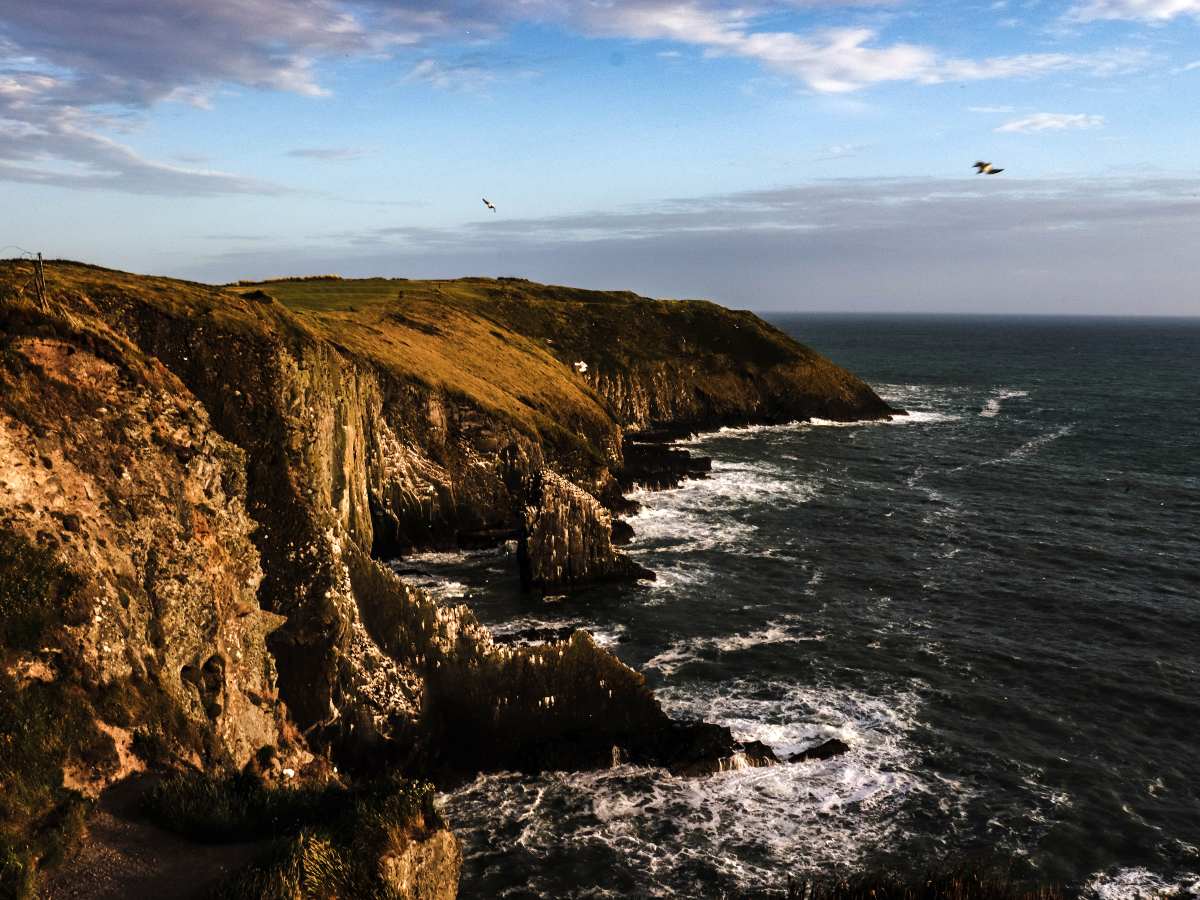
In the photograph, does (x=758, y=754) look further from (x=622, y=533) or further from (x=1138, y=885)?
(x=622, y=533)

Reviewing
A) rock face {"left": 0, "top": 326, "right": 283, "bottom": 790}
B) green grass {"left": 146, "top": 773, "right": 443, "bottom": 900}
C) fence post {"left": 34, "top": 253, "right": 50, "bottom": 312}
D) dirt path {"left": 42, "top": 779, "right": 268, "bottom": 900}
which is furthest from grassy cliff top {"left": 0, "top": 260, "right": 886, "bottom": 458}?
green grass {"left": 146, "top": 773, "right": 443, "bottom": 900}

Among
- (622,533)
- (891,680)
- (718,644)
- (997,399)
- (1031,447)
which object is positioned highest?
(997,399)

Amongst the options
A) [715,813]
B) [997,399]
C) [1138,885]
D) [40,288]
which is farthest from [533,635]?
[997,399]

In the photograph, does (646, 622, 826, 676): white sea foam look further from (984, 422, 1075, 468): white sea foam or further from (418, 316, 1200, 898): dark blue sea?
(984, 422, 1075, 468): white sea foam

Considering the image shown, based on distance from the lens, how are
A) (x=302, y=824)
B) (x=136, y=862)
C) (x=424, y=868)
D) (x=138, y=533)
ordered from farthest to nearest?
(x=138, y=533), (x=302, y=824), (x=424, y=868), (x=136, y=862)

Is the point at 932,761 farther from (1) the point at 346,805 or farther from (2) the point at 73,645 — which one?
(2) the point at 73,645

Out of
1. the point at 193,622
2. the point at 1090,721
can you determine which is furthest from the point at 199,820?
the point at 1090,721

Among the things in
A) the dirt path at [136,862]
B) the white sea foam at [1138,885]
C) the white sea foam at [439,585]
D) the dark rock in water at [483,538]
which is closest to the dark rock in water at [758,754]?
the white sea foam at [1138,885]
